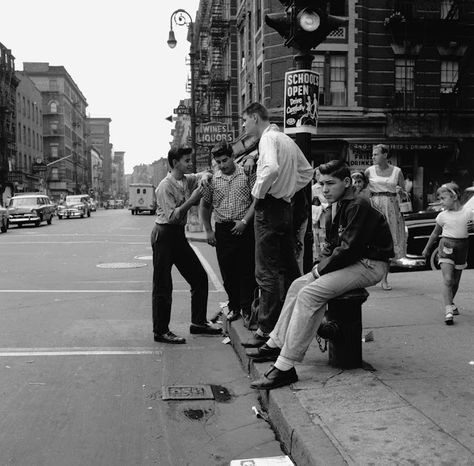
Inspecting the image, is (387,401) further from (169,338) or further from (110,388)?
(169,338)

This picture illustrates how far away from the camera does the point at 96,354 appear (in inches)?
233

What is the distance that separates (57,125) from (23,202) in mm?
70949

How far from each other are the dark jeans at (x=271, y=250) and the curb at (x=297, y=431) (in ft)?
2.05

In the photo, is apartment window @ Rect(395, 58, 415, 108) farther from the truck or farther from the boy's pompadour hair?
the truck

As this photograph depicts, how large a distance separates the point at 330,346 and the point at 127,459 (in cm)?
194

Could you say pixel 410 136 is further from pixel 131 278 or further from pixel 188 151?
pixel 188 151

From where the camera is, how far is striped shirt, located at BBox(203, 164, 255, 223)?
6.21 meters

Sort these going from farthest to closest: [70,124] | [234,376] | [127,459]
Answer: [70,124] < [234,376] < [127,459]

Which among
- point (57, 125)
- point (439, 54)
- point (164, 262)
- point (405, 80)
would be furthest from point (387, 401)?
point (57, 125)

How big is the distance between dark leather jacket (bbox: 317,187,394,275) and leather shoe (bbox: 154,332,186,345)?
2.36 meters

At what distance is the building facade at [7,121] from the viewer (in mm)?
60719

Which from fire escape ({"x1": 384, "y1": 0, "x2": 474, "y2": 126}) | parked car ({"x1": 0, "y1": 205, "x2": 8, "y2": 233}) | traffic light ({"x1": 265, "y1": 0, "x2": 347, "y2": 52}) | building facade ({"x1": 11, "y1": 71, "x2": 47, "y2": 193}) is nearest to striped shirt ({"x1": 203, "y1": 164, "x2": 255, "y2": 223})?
traffic light ({"x1": 265, "y1": 0, "x2": 347, "y2": 52})

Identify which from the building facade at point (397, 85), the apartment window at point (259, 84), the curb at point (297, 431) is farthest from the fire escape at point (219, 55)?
the curb at point (297, 431)

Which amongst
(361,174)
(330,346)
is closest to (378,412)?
(330,346)
